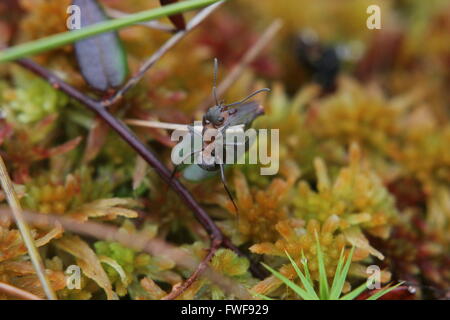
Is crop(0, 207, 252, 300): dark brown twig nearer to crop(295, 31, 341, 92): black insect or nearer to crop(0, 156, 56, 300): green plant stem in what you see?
crop(0, 156, 56, 300): green plant stem

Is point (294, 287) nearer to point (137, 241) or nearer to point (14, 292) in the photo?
point (137, 241)

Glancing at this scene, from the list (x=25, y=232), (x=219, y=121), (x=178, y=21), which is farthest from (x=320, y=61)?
(x=25, y=232)

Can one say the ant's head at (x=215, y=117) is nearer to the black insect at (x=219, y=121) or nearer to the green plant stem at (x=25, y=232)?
the black insect at (x=219, y=121)

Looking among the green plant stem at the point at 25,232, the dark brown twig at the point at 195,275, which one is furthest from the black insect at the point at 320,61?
the green plant stem at the point at 25,232

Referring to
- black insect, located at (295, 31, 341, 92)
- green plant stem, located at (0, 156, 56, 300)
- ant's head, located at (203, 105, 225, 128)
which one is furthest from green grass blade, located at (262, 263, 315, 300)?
black insect, located at (295, 31, 341, 92)

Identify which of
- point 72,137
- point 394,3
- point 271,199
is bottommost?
point 271,199
